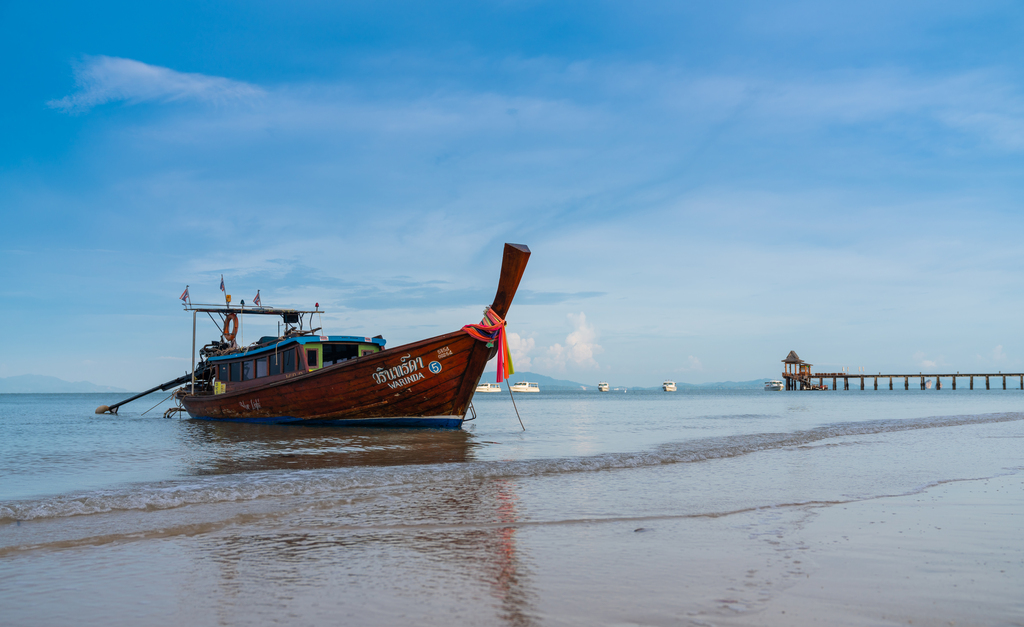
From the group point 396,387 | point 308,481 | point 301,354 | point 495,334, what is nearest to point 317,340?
point 301,354

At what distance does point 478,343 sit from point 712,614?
1325 centimetres

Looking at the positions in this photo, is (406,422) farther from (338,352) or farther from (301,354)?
(301,354)

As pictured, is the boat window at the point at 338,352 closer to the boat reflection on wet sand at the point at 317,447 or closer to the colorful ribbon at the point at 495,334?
the boat reflection on wet sand at the point at 317,447

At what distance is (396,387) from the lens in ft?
57.1

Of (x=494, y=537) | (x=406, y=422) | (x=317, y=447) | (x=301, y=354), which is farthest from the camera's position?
(x=301, y=354)

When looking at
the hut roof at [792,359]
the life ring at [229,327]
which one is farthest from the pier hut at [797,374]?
the life ring at [229,327]

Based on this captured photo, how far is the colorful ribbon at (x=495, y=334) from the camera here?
15086 millimetres

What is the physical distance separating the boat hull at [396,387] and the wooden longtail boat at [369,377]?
0.03 m

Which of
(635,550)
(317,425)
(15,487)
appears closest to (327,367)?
(317,425)

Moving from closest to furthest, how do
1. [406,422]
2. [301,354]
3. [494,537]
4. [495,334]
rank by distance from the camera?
[494,537] < [495,334] < [406,422] < [301,354]

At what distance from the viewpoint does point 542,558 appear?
4.68 metres

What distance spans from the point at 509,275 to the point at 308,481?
24.7 ft

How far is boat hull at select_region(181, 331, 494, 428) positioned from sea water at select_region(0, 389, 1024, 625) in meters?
5.23

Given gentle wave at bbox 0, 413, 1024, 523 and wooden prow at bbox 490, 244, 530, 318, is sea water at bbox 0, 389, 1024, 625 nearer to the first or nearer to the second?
gentle wave at bbox 0, 413, 1024, 523
